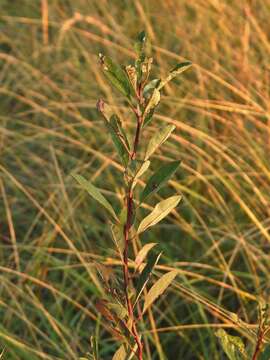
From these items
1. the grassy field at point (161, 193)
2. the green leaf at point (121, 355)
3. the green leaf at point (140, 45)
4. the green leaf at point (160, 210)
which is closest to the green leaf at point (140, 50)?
the green leaf at point (140, 45)

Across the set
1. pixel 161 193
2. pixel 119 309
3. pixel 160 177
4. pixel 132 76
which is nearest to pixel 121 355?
pixel 119 309

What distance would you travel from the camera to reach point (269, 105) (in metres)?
2.09

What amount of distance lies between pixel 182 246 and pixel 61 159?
0.51m

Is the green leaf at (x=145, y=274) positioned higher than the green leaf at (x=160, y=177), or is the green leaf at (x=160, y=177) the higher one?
the green leaf at (x=160, y=177)

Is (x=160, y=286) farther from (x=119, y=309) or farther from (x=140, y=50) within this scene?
(x=140, y=50)

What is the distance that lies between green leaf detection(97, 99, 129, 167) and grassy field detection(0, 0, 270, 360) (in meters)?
0.66

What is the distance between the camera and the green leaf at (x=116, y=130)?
868 mm

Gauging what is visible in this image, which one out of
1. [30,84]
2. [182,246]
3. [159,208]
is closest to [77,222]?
[182,246]

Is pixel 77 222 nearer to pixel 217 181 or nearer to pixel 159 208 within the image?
pixel 217 181

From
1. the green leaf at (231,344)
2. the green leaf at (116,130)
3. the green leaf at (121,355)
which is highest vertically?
the green leaf at (116,130)

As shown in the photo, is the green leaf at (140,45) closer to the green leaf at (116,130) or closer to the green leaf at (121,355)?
the green leaf at (116,130)

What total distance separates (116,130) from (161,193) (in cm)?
148

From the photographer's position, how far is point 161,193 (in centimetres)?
235

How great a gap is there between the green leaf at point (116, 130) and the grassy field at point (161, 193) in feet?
2.17
